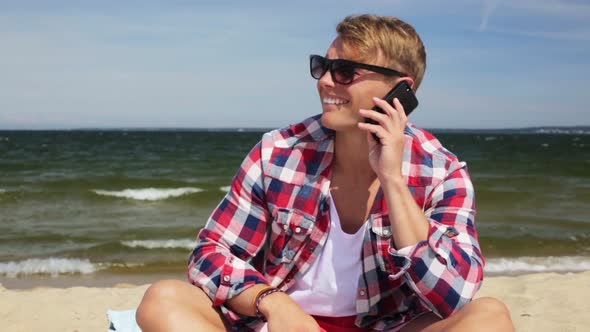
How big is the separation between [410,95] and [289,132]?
1.75 ft

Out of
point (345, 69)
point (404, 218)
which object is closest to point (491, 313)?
point (404, 218)

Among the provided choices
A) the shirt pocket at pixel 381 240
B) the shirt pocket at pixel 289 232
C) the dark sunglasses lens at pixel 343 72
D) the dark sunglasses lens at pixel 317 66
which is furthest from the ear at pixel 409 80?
the shirt pocket at pixel 289 232

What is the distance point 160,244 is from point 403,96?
6.32m

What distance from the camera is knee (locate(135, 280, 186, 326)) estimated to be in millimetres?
2400

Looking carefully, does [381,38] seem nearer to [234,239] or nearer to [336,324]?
[234,239]

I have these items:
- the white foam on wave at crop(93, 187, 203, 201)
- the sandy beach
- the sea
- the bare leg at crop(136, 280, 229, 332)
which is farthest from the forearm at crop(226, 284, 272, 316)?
the white foam on wave at crop(93, 187, 203, 201)

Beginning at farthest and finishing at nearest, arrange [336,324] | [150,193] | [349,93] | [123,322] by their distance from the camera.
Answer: [150,193] → [123,322] → [336,324] → [349,93]

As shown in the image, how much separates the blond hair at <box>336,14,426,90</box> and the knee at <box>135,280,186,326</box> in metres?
1.12

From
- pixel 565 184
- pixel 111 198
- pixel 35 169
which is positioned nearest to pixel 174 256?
pixel 111 198

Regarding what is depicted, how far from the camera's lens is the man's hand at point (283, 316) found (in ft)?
7.73

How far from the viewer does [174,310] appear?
7.84ft

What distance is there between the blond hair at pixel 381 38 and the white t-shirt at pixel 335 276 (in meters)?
0.59

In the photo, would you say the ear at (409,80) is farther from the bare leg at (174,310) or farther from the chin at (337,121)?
the bare leg at (174,310)

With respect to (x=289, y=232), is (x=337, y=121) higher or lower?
higher
